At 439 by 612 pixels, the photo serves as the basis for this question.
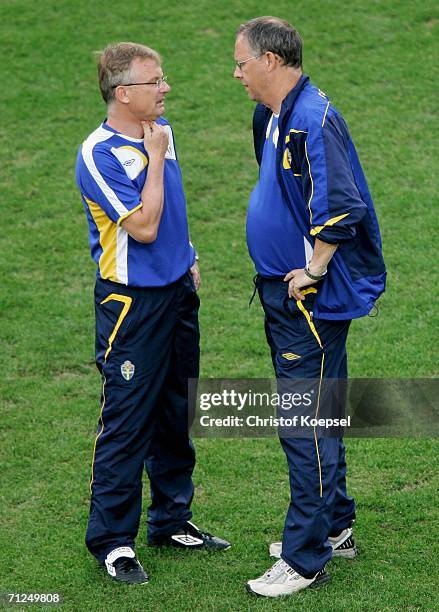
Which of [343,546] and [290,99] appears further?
[343,546]

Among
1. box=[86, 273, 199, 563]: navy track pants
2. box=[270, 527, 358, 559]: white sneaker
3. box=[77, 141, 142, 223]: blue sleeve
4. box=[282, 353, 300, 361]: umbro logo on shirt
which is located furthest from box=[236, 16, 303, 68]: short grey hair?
box=[270, 527, 358, 559]: white sneaker

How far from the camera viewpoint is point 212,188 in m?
9.51

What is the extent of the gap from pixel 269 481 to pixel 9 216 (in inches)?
150

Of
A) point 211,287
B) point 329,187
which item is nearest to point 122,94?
point 329,187

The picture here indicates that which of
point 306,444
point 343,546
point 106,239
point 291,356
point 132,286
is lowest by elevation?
point 343,546

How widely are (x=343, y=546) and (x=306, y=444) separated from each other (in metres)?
0.69

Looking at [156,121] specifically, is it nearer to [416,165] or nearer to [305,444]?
[305,444]

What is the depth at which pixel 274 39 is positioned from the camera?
203 inches

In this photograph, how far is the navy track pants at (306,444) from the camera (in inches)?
207

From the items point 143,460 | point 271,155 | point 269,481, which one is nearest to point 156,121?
point 271,155

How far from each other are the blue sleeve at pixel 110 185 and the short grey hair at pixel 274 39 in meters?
0.78

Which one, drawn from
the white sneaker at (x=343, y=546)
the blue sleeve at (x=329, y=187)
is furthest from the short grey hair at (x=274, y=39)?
the white sneaker at (x=343, y=546)

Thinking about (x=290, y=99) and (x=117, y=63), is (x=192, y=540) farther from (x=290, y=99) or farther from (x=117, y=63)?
(x=117, y=63)

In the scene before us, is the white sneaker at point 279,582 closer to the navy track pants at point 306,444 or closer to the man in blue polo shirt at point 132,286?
the navy track pants at point 306,444
